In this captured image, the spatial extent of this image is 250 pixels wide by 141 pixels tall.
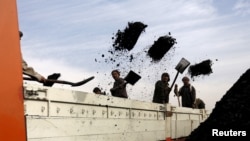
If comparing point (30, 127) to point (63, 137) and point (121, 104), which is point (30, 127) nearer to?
Answer: point (63, 137)

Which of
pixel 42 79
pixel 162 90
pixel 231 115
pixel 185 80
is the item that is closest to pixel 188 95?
pixel 185 80

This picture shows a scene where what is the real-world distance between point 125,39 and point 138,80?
2458mm

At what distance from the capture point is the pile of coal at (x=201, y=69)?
12.7m

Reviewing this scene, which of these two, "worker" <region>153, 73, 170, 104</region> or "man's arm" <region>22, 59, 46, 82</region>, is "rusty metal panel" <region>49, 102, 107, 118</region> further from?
"worker" <region>153, 73, 170, 104</region>

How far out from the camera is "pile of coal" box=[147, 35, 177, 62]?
431 inches

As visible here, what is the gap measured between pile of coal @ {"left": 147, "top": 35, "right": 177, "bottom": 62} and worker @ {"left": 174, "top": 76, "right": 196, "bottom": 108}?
110cm

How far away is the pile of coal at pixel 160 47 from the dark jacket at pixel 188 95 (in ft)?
4.01

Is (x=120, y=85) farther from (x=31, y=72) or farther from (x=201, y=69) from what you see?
(x=201, y=69)

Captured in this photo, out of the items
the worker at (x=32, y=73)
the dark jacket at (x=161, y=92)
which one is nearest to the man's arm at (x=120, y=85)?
the dark jacket at (x=161, y=92)

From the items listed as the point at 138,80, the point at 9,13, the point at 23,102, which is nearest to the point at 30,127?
the point at 23,102

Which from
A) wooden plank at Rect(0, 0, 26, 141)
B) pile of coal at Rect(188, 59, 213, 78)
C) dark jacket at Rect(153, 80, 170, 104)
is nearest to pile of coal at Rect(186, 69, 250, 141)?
dark jacket at Rect(153, 80, 170, 104)

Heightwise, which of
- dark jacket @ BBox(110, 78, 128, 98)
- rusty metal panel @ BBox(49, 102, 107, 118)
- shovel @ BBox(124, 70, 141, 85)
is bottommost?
rusty metal panel @ BBox(49, 102, 107, 118)

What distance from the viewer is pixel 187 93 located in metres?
10.1

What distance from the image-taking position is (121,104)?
206 inches
